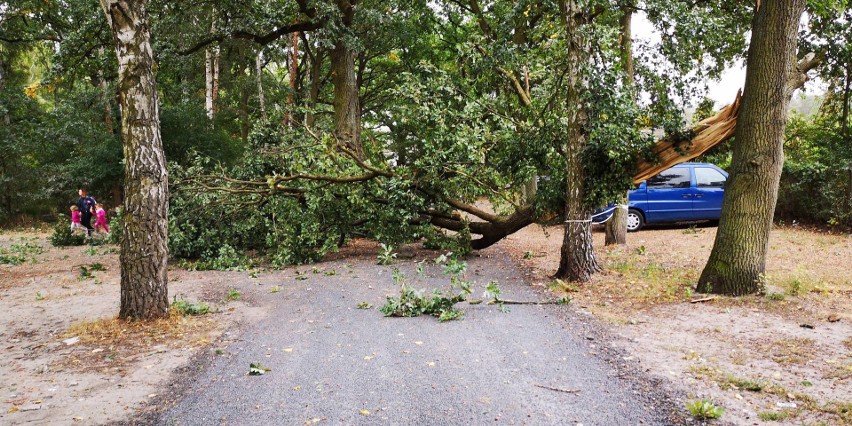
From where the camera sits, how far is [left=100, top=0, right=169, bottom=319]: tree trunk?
6156mm

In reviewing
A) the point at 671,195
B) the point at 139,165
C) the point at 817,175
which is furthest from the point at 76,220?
the point at 817,175

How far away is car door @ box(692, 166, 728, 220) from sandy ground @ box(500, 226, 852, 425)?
10.4ft

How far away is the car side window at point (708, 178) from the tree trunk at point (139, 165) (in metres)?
12.8

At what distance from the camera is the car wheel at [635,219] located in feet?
47.4

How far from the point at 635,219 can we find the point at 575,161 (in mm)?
7104

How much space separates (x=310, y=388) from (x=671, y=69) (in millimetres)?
7800

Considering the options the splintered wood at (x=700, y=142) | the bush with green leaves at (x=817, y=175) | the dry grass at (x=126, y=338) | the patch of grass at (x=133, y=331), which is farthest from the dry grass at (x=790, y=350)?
the bush with green leaves at (x=817, y=175)

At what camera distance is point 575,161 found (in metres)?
8.33

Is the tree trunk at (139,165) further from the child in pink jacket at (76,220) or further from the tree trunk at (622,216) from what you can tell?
the child in pink jacket at (76,220)

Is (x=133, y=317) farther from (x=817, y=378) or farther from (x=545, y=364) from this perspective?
(x=817, y=378)

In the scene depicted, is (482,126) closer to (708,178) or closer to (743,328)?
(743,328)

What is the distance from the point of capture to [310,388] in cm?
440

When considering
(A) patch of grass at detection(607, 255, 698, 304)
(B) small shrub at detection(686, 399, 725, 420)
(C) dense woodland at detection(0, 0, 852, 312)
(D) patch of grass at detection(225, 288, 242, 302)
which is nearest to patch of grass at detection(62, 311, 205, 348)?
(D) patch of grass at detection(225, 288, 242, 302)

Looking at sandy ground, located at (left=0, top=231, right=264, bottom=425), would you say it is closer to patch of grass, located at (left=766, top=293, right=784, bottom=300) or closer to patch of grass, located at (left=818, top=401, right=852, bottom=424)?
patch of grass, located at (left=818, top=401, right=852, bottom=424)
